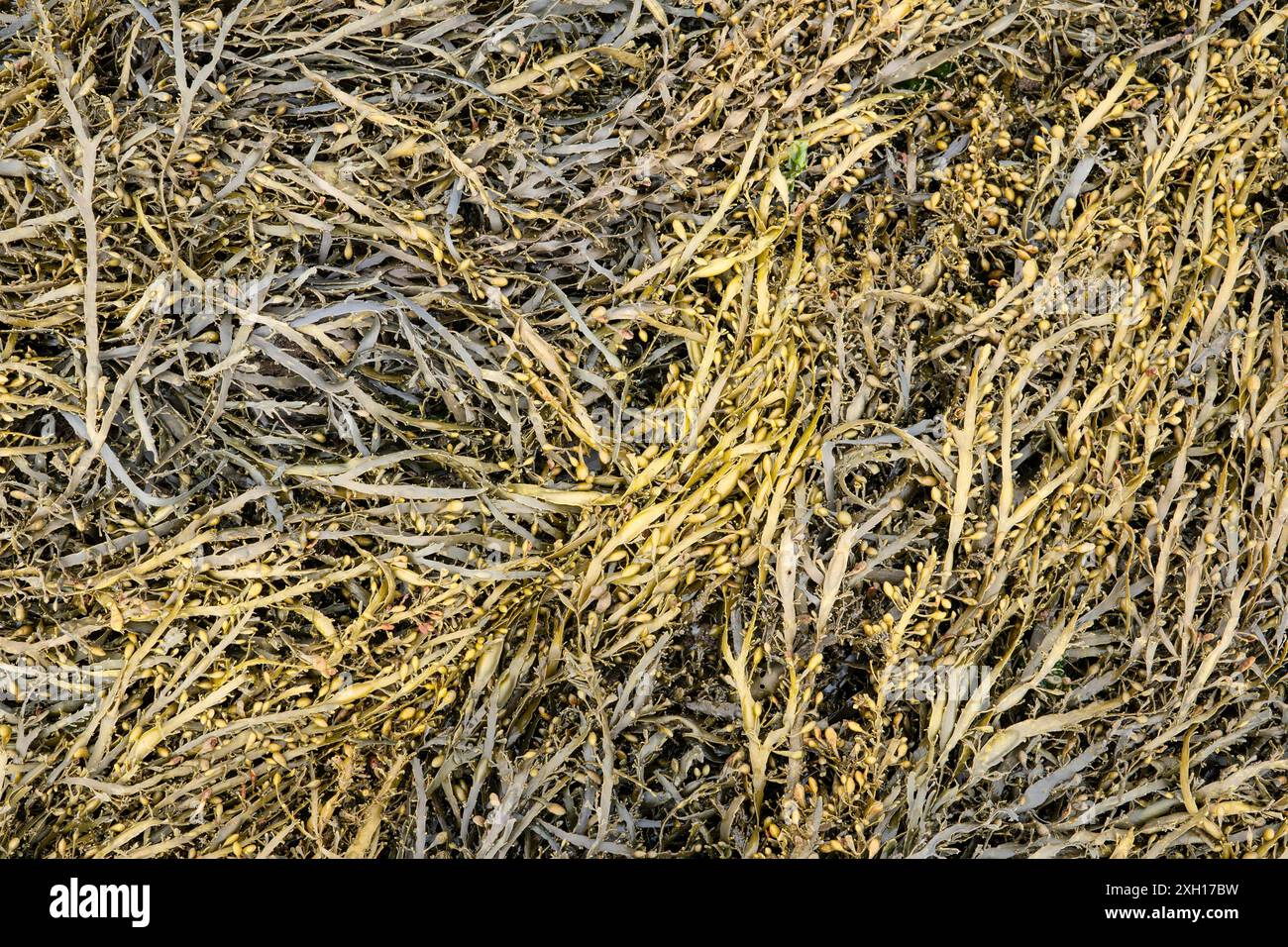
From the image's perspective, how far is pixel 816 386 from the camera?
41.0 inches

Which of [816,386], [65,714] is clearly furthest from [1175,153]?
[65,714]

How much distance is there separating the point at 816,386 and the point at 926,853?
0.51m

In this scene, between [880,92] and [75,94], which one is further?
[880,92]

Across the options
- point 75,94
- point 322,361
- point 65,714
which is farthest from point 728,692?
point 75,94

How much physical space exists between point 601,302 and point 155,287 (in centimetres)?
46

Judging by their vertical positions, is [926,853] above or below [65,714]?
below

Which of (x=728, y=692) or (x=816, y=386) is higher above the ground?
(x=816, y=386)

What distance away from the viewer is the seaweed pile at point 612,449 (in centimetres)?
95

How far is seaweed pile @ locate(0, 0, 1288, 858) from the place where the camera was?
953mm

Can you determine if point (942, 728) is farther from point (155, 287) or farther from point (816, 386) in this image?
point (155, 287)

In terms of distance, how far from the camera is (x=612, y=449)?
3.20 feet

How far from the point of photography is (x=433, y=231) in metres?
0.98

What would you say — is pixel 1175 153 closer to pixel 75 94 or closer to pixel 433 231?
pixel 433 231

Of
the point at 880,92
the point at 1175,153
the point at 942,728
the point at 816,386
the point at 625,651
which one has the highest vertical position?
the point at 880,92
